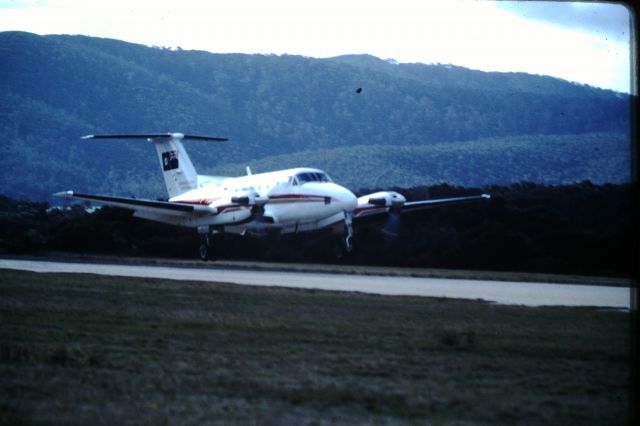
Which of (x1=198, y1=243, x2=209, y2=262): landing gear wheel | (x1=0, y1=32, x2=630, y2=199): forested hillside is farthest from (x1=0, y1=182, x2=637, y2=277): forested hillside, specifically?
(x1=0, y1=32, x2=630, y2=199): forested hillside

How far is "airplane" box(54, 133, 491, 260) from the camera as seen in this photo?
4162cm

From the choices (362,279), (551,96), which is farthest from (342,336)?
(551,96)

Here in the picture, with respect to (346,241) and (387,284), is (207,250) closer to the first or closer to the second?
(346,241)

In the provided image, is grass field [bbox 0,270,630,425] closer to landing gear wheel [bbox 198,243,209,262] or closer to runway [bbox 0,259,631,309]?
runway [bbox 0,259,631,309]

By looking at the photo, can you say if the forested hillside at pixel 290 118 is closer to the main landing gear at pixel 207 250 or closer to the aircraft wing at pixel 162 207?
the main landing gear at pixel 207 250

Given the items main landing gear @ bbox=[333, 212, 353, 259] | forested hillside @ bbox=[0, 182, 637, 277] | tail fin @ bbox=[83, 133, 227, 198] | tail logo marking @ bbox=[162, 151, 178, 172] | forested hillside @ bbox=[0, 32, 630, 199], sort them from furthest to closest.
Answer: forested hillside @ bbox=[0, 32, 630, 199]
tail logo marking @ bbox=[162, 151, 178, 172]
tail fin @ bbox=[83, 133, 227, 198]
main landing gear @ bbox=[333, 212, 353, 259]
forested hillside @ bbox=[0, 182, 637, 277]

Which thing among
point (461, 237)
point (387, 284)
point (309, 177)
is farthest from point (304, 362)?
point (461, 237)

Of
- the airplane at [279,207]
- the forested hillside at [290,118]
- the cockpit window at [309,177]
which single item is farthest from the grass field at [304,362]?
the forested hillside at [290,118]

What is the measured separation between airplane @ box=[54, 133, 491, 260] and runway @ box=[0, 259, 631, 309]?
2.66 m

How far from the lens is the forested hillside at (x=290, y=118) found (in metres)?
87.6

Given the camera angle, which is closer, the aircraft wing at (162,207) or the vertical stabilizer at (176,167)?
the aircraft wing at (162,207)

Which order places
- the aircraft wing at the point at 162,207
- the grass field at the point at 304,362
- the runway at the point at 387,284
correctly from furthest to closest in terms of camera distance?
the aircraft wing at the point at 162,207 < the runway at the point at 387,284 < the grass field at the point at 304,362

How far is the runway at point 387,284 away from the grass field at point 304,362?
318 cm

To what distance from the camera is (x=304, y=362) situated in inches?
612
